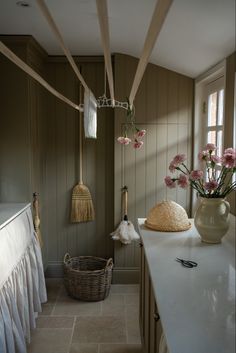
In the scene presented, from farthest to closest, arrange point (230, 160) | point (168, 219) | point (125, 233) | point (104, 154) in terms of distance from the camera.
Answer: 1. point (104, 154)
2. point (125, 233)
3. point (168, 219)
4. point (230, 160)

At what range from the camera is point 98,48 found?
327 centimetres

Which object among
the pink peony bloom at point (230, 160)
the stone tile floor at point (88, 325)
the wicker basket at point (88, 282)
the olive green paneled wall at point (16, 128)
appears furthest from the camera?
the wicker basket at point (88, 282)

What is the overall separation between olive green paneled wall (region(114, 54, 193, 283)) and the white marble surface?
60.7 inches

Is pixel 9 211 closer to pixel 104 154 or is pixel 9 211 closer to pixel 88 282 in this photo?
pixel 88 282

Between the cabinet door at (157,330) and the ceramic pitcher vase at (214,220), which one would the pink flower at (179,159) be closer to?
the ceramic pitcher vase at (214,220)

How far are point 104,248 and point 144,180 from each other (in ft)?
2.85

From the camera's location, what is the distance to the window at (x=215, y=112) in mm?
2762

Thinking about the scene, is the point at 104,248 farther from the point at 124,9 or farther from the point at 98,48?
the point at 124,9

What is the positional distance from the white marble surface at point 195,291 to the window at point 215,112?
1012 millimetres

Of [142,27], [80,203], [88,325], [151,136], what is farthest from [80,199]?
→ [142,27]

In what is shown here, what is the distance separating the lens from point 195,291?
131 centimetres

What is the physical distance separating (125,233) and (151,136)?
100cm

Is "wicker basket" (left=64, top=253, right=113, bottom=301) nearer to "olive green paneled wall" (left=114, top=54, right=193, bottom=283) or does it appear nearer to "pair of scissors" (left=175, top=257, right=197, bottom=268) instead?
"olive green paneled wall" (left=114, top=54, right=193, bottom=283)

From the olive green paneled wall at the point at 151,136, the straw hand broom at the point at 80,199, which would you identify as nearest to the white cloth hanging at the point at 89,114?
the olive green paneled wall at the point at 151,136
